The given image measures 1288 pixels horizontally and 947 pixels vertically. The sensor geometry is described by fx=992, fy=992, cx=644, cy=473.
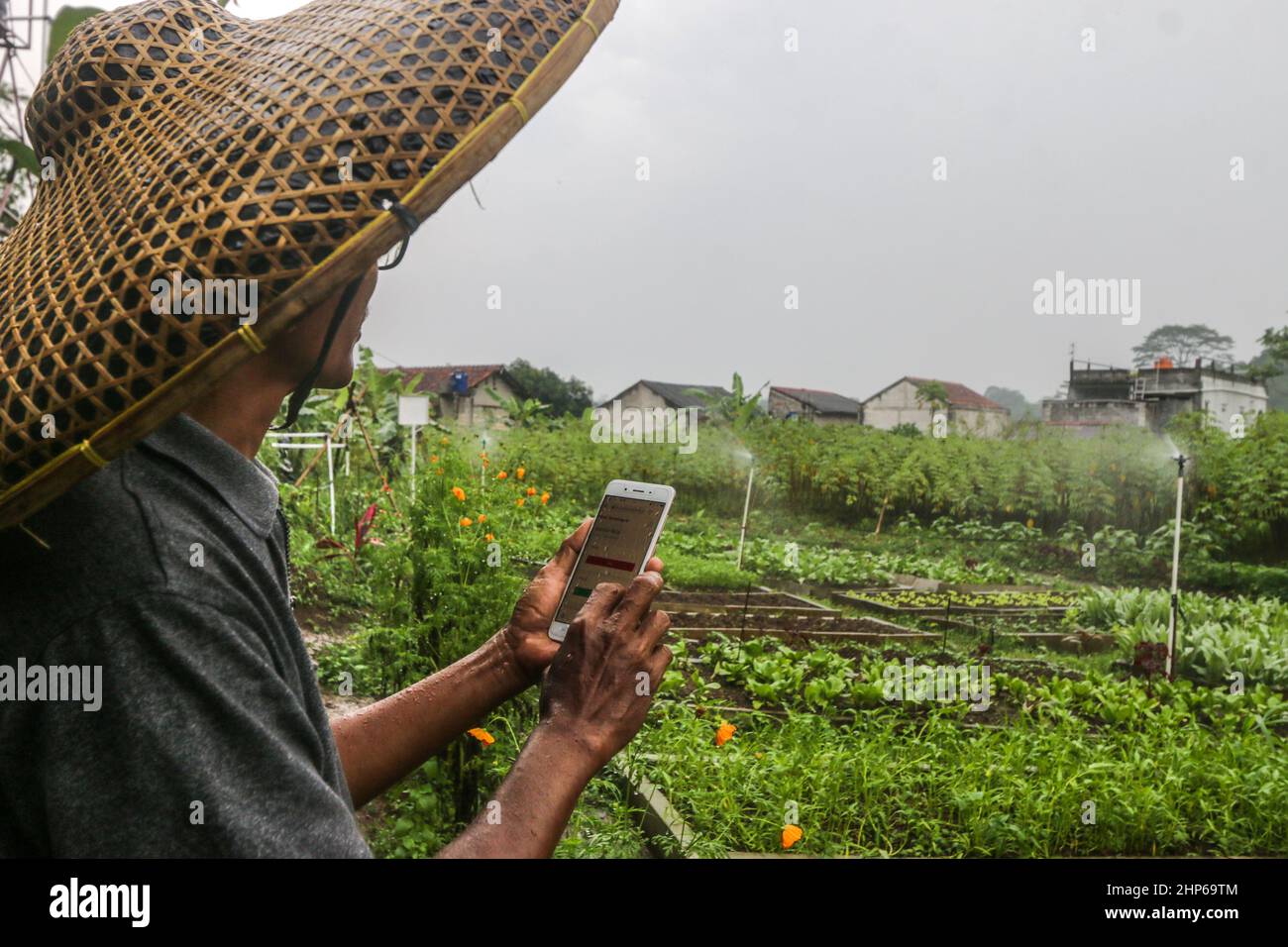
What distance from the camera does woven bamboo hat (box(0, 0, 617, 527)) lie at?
50 cm

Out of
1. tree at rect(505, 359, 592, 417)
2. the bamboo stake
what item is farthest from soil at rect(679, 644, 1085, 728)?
tree at rect(505, 359, 592, 417)

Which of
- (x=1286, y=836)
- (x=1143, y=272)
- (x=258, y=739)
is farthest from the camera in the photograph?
(x=1143, y=272)

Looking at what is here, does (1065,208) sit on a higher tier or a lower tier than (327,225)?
higher

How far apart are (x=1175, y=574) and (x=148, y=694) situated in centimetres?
219

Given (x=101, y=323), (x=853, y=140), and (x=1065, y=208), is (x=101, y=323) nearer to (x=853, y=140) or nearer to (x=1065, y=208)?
(x=853, y=140)

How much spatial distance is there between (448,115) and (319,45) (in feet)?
0.29

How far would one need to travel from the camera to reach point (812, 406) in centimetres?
224

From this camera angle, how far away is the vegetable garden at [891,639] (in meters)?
1.86

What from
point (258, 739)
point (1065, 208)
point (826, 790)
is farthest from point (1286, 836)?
point (258, 739)

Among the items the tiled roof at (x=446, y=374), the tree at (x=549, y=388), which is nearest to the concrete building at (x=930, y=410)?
the tree at (x=549, y=388)

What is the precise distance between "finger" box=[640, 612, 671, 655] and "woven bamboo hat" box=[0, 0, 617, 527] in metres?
0.34
